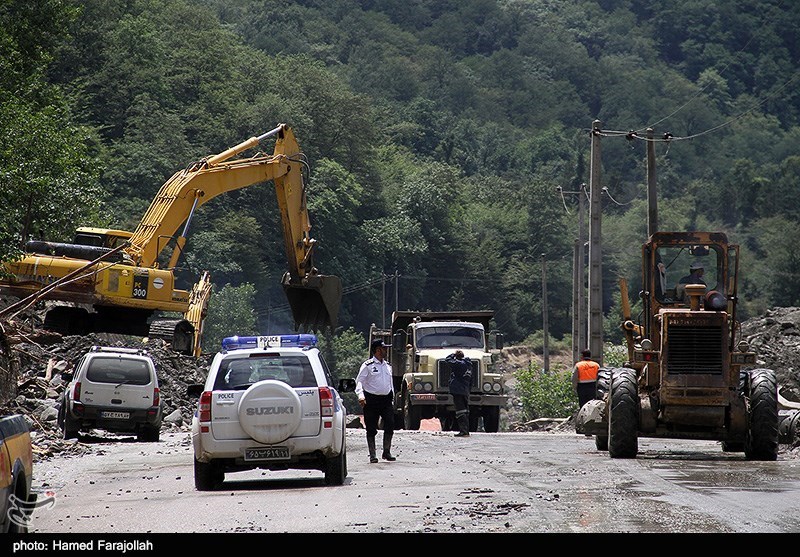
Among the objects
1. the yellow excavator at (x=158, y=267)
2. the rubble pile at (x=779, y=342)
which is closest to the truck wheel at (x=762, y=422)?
the rubble pile at (x=779, y=342)

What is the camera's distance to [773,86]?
195250 mm

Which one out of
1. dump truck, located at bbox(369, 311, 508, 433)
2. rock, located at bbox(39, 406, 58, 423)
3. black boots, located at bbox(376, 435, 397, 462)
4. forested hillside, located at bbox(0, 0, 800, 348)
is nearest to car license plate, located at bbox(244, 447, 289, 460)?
black boots, located at bbox(376, 435, 397, 462)

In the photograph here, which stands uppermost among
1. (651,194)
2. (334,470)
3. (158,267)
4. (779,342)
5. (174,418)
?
(651,194)

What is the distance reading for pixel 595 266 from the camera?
40.2 meters

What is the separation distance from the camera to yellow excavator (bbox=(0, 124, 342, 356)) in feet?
107

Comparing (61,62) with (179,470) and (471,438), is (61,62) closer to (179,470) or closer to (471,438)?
(471,438)

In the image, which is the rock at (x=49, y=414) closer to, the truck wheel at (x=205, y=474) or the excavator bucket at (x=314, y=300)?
the excavator bucket at (x=314, y=300)

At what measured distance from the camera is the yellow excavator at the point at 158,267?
3250 cm

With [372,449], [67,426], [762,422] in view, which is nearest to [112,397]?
[67,426]

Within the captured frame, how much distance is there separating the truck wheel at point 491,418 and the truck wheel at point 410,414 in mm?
1861

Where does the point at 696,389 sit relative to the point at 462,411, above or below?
above

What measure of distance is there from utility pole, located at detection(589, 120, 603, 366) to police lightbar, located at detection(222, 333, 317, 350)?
68.5 ft

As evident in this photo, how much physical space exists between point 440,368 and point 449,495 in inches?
710

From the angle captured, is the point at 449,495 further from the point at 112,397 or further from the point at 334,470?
the point at 112,397
